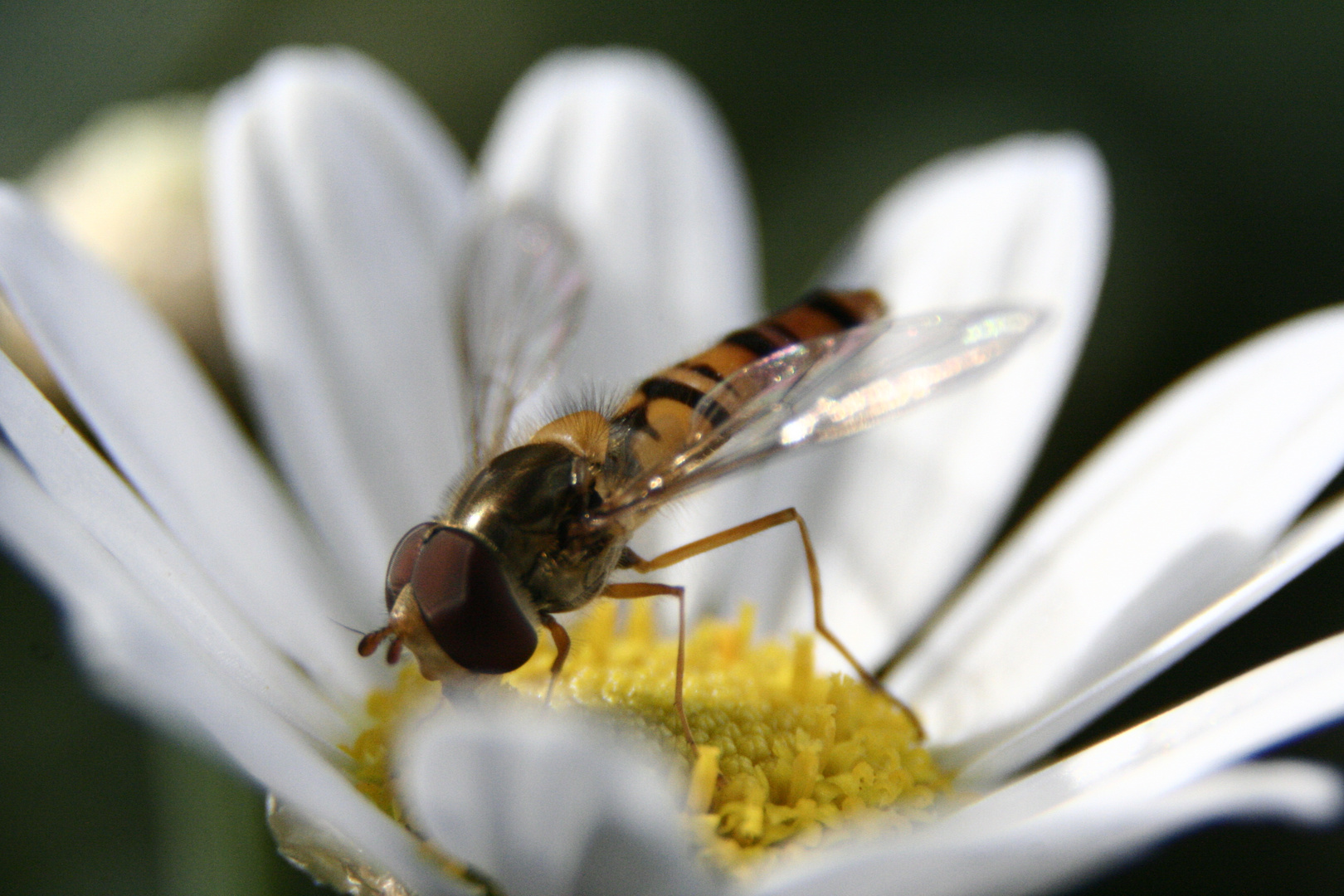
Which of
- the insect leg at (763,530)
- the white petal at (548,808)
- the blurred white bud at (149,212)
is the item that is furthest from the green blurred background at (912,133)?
the white petal at (548,808)

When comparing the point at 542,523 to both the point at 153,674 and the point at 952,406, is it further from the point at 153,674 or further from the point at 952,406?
the point at 952,406

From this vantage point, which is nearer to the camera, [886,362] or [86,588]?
[86,588]

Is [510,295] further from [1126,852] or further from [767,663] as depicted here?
[1126,852]

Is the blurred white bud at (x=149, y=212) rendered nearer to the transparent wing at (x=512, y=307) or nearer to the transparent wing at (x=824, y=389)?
the transparent wing at (x=512, y=307)

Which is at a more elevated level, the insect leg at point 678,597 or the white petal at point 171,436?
the white petal at point 171,436

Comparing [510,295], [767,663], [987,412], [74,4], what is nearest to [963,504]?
[987,412]

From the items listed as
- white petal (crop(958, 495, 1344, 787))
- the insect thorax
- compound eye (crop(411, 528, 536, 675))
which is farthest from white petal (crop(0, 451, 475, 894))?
white petal (crop(958, 495, 1344, 787))
